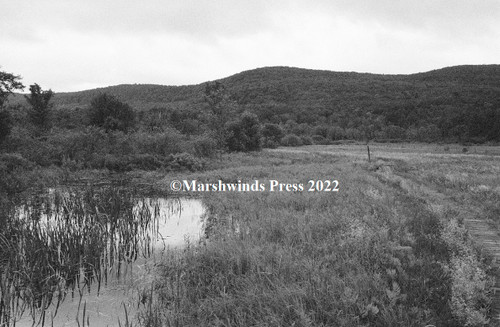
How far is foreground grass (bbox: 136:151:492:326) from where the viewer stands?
501cm

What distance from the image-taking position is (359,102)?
237ft

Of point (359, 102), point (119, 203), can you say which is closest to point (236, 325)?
point (119, 203)

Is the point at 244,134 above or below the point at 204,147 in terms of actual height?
above

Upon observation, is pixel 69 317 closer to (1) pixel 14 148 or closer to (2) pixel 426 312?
(2) pixel 426 312

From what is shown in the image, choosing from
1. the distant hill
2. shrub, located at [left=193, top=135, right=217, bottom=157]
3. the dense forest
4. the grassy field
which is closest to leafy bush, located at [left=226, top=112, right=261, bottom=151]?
the dense forest

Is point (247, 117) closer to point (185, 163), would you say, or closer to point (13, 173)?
point (185, 163)

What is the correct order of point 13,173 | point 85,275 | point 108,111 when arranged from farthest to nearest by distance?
point 108,111 → point 13,173 → point 85,275

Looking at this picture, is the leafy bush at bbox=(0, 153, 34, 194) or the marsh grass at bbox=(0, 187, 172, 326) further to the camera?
the leafy bush at bbox=(0, 153, 34, 194)

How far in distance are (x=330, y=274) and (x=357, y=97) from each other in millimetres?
74326

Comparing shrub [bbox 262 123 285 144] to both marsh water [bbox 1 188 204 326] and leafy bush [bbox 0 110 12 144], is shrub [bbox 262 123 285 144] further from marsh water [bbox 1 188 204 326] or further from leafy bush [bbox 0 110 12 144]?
marsh water [bbox 1 188 204 326]

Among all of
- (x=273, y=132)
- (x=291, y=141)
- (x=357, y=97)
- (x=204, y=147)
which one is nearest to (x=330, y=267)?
(x=204, y=147)

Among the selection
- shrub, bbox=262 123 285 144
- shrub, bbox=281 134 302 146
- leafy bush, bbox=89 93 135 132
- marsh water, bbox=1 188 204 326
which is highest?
leafy bush, bbox=89 93 135 132

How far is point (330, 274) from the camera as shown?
599cm

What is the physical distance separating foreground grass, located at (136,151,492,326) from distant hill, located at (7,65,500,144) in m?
37.0
